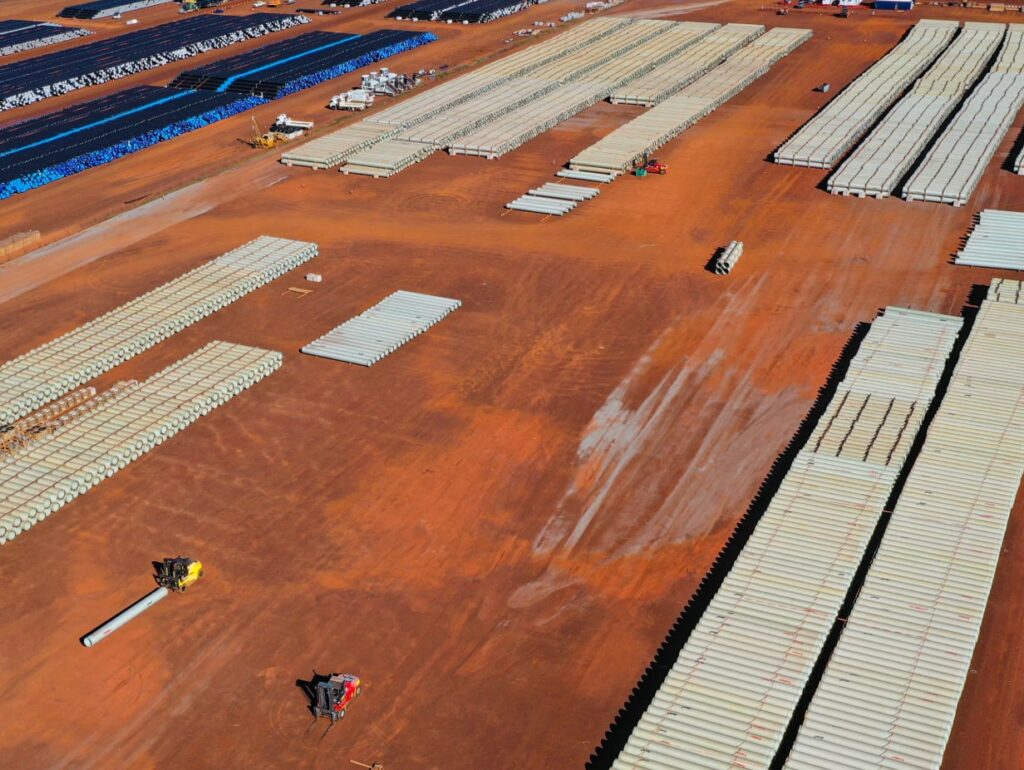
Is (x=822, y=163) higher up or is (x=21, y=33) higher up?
(x=21, y=33)

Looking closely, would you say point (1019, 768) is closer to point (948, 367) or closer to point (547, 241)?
point (948, 367)

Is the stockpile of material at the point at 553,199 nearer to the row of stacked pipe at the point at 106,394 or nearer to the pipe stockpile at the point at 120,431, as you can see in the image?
the row of stacked pipe at the point at 106,394

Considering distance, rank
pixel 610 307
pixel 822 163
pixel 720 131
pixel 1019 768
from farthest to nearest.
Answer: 1. pixel 720 131
2. pixel 822 163
3. pixel 610 307
4. pixel 1019 768

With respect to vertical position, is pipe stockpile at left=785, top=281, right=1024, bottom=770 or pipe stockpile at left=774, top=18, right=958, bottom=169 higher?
pipe stockpile at left=774, top=18, right=958, bottom=169

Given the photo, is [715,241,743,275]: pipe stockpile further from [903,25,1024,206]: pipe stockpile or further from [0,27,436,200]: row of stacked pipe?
[0,27,436,200]: row of stacked pipe

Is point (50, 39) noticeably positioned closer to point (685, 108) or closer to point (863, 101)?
point (685, 108)

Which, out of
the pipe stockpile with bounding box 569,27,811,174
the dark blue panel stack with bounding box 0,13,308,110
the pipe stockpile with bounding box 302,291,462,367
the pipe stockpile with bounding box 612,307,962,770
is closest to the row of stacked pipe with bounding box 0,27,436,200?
the dark blue panel stack with bounding box 0,13,308,110

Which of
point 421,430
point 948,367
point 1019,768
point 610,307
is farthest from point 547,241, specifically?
point 1019,768

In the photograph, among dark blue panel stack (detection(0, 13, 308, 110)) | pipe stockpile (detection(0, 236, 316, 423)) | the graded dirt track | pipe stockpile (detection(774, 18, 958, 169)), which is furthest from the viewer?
dark blue panel stack (detection(0, 13, 308, 110))
